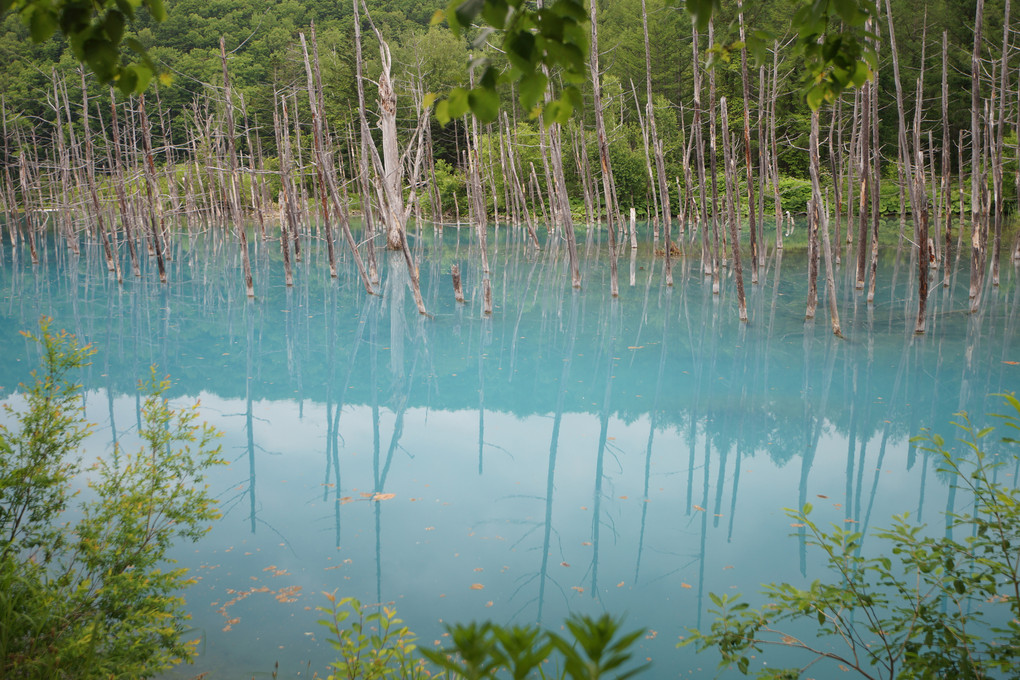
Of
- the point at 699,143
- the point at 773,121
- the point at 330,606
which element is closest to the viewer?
the point at 330,606

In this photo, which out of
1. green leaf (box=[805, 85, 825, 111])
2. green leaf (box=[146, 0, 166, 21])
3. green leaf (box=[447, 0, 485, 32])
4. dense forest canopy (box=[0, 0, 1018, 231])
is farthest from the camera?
dense forest canopy (box=[0, 0, 1018, 231])

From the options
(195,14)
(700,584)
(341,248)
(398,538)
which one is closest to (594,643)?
(700,584)

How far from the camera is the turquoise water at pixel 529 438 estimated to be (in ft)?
13.1

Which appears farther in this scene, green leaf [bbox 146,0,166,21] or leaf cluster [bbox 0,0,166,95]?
green leaf [bbox 146,0,166,21]

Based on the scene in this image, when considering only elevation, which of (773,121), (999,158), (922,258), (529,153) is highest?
(529,153)

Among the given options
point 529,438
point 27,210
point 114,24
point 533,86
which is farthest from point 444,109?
point 27,210

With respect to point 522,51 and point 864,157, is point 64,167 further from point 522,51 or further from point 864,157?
point 522,51

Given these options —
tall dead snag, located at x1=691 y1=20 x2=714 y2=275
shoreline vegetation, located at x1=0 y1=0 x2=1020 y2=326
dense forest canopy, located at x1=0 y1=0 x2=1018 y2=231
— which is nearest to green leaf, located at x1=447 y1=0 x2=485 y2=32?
tall dead snag, located at x1=691 y1=20 x2=714 y2=275

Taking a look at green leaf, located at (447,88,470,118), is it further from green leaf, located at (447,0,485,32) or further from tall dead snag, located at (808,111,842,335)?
tall dead snag, located at (808,111,842,335)

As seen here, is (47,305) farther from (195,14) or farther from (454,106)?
(195,14)

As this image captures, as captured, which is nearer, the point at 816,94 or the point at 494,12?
the point at 494,12

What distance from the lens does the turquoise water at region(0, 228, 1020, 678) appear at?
4.01m

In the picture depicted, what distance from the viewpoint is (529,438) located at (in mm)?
6469

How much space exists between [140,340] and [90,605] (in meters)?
8.63
